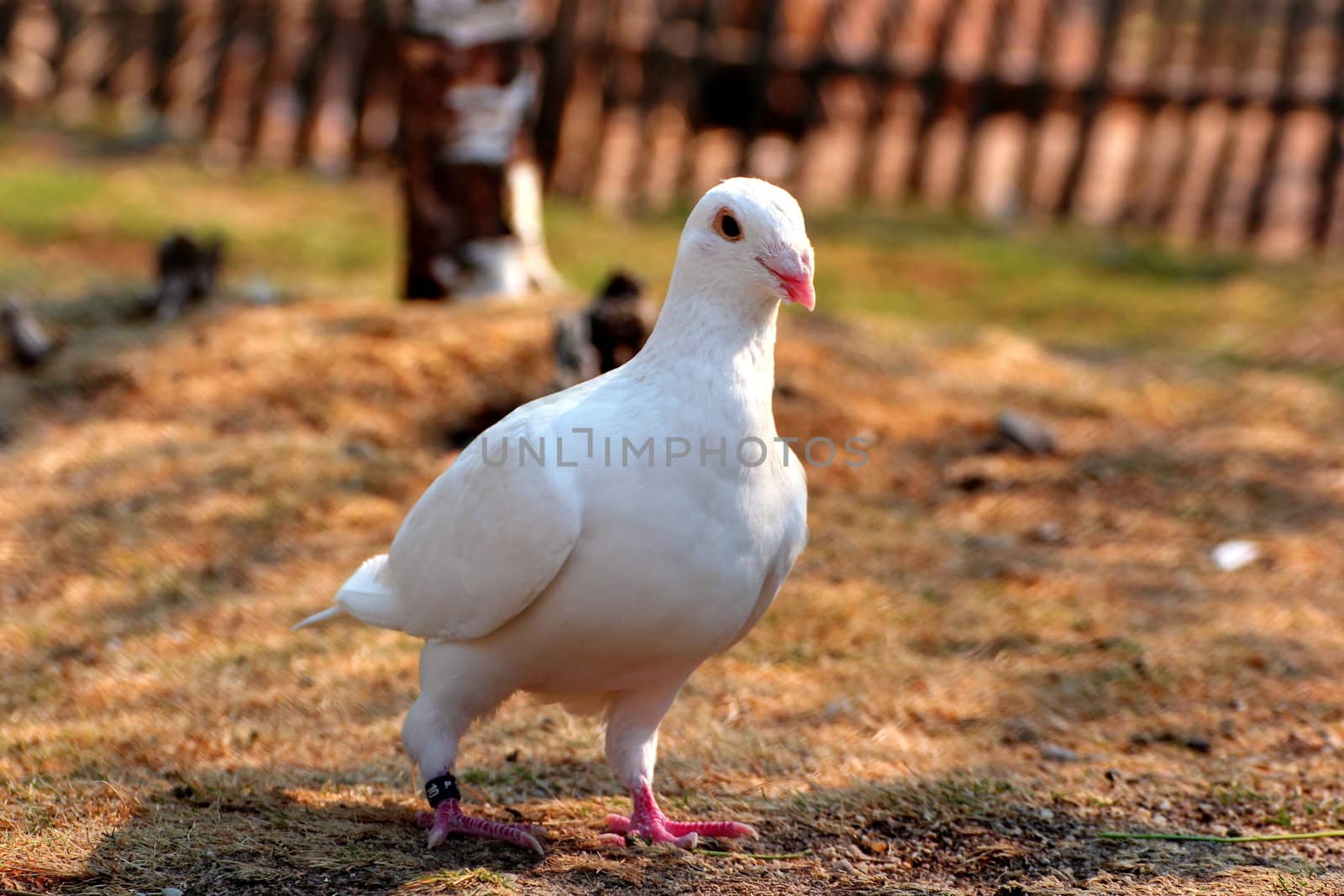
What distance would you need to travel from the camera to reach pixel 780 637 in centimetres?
456

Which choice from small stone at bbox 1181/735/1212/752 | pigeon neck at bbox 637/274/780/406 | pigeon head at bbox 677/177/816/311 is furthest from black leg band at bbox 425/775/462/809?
small stone at bbox 1181/735/1212/752

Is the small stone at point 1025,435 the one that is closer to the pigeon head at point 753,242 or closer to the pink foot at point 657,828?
the pink foot at point 657,828

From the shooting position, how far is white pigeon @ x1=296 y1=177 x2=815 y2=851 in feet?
9.40

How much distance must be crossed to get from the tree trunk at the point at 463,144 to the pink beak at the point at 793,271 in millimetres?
3695

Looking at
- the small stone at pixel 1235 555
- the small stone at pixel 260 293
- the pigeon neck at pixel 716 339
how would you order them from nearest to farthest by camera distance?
the pigeon neck at pixel 716 339, the small stone at pixel 1235 555, the small stone at pixel 260 293

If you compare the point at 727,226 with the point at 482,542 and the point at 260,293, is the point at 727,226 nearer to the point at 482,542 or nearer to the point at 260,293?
the point at 482,542

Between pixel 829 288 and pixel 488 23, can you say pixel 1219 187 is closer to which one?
pixel 829 288

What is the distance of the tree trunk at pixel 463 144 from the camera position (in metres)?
6.33

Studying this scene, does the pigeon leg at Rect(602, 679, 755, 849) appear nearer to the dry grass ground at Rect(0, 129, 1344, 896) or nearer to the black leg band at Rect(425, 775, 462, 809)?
the dry grass ground at Rect(0, 129, 1344, 896)

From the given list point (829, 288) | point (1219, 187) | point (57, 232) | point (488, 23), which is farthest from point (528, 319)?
point (1219, 187)

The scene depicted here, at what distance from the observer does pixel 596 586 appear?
2867 millimetres

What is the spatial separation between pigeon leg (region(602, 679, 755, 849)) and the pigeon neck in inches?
29.1

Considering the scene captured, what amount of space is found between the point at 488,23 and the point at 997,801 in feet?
13.8

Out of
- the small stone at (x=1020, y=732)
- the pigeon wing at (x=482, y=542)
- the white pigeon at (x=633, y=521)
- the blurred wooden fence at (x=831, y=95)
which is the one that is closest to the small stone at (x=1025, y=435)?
the small stone at (x=1020, y=732)
